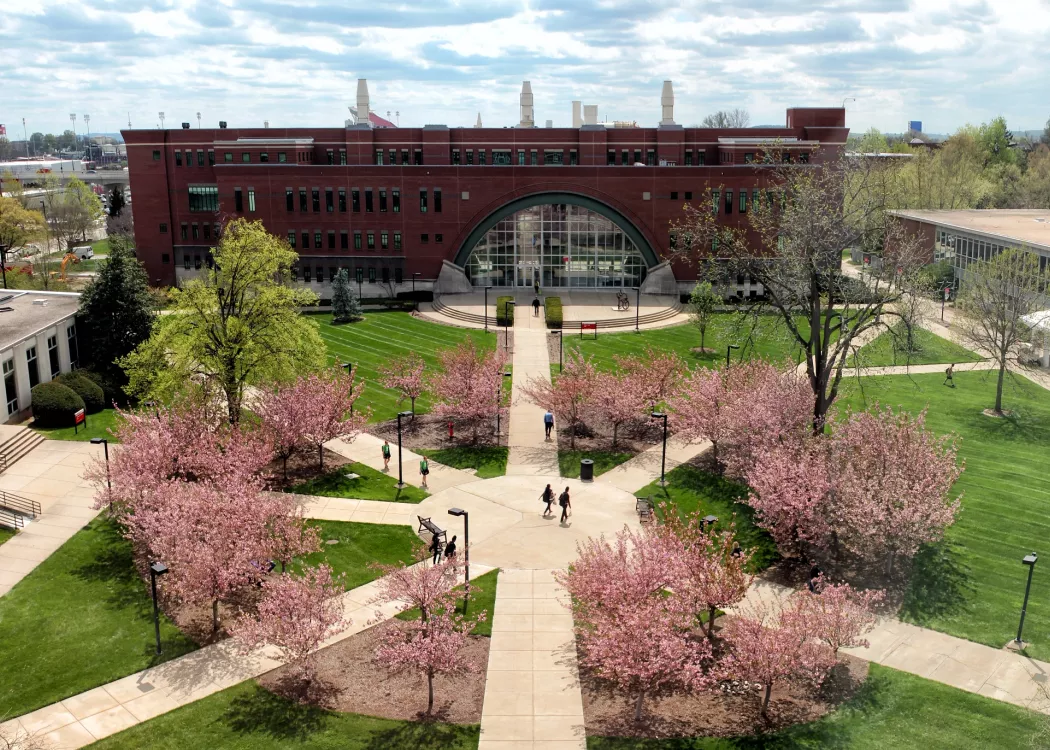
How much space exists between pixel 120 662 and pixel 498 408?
68.5 ft

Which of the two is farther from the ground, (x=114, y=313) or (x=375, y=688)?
(x=114, y=313)

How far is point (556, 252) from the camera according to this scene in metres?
72.8

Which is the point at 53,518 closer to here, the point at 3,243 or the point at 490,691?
the point at 490,691

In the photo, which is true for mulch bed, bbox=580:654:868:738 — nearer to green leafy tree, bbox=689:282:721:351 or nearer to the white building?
the white building

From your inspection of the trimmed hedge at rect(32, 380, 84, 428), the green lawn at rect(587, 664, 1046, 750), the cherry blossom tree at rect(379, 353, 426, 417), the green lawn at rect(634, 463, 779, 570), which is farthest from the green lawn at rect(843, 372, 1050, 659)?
the trimmed hedge at rect(32, 380, 84, 428)

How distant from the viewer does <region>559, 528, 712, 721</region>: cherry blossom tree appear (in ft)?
69.5

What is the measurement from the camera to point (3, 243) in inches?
3086

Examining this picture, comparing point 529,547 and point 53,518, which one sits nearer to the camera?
point 529,547

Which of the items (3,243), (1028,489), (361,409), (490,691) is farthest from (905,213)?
(3,243)

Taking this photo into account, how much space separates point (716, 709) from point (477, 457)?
738 inches

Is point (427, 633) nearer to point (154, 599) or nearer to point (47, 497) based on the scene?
point (154, 599)

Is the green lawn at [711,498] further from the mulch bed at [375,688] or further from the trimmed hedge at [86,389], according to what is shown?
the trimmed hedge at [86,389]

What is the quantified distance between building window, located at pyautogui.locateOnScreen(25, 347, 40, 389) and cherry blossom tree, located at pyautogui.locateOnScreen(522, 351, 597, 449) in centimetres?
2398

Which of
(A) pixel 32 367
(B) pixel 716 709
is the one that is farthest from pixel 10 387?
(B) pixel 716 709
